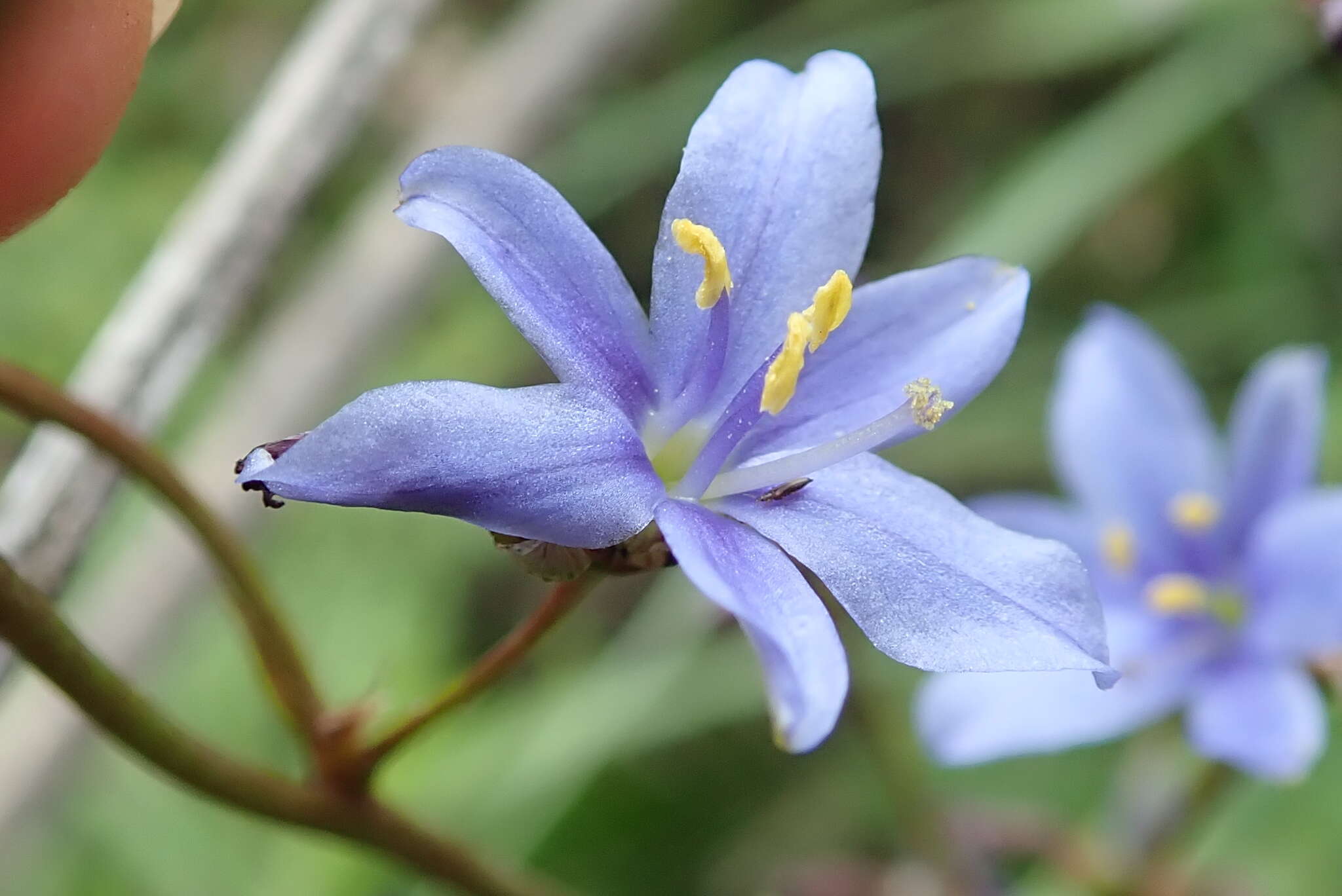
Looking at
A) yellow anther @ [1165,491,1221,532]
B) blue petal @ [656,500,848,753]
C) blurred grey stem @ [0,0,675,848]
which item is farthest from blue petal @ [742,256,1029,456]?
blurred grey stem @ [0,0,675,848]

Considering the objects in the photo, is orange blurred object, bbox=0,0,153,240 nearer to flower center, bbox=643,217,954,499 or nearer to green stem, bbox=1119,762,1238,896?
flower center, bbox=643,217,954,499

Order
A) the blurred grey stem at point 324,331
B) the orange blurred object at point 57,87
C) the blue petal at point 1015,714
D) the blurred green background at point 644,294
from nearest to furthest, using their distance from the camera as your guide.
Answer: the orange blurred object at point 57,87
the blue petal at point 1015,714
the blurred grey stem at point 324,331
the blurred green background at point 644,294

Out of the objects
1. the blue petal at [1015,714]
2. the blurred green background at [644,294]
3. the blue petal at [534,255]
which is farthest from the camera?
the blurred green background at [644,294]

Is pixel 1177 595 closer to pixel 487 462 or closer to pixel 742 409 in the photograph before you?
pixel 742 409

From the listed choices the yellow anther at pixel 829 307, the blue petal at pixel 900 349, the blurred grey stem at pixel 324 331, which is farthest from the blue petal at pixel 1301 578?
the blurred grey stem at pixel 324 331

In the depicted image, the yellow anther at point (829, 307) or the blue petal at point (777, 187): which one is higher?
the blue petal at point (777, 187)

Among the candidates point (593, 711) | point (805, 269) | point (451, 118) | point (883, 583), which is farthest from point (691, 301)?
point (451, 118)

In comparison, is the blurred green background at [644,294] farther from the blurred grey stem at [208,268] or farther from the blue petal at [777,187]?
the blue petal at [777,187]
